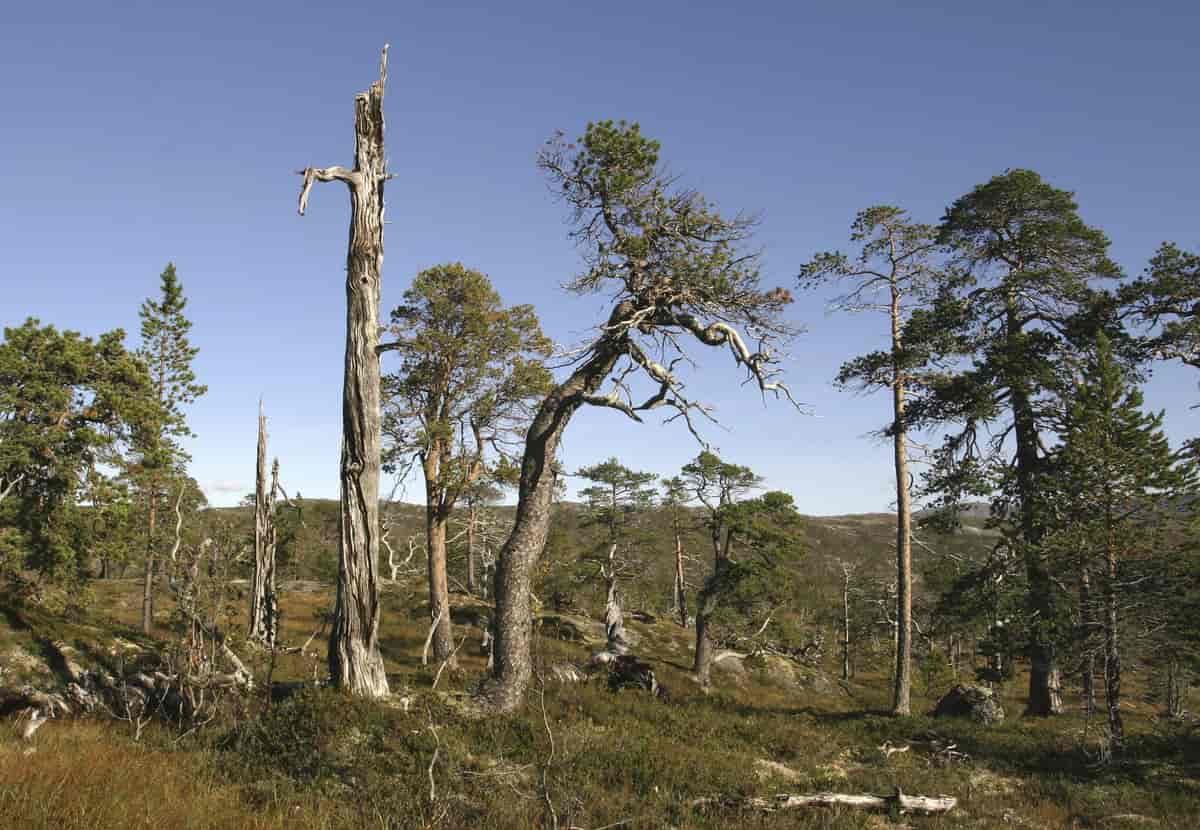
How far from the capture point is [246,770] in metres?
7.84

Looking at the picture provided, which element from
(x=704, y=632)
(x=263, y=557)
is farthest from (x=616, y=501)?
(x=263, y=557)

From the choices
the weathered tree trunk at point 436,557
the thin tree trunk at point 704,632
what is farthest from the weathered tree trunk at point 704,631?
the weathered tree trunk at point 436,557

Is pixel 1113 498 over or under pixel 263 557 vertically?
over

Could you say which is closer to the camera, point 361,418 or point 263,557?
point 361,418

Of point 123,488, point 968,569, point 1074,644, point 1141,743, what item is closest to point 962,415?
point 968,569

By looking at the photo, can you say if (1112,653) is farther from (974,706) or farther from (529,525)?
(529,525)

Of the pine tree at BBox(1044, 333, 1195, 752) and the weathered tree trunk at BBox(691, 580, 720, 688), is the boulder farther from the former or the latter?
the weathered tree trunk at BBox(691, 580, 720, 688)

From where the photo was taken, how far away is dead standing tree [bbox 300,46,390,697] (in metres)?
10.4

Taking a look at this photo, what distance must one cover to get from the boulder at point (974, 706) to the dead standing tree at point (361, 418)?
15.0m

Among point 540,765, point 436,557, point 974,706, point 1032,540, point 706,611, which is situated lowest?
point 974,706

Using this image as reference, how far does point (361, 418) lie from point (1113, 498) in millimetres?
14122

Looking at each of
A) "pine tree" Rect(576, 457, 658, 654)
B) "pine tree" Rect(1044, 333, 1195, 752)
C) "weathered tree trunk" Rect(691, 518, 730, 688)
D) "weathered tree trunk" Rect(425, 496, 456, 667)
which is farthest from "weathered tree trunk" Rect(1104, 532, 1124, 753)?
"pine tree" Rect(576, 457, 658, 654)

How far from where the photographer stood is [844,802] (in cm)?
860

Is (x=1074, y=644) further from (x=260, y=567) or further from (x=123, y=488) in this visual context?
(x=123, y=488)
